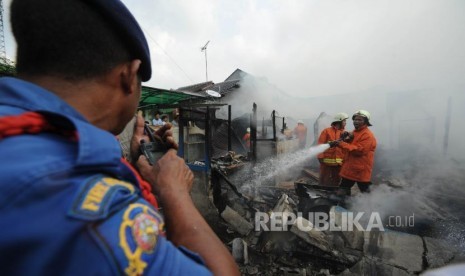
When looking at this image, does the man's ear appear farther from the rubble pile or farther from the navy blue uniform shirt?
the rubble pile

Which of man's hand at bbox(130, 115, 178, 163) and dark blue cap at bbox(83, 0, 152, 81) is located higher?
dark blue cap at bbox(83, 0, 152, 81)

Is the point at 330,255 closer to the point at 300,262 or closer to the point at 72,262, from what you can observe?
the point at 300,262

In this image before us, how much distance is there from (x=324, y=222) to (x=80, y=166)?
16.7 feet

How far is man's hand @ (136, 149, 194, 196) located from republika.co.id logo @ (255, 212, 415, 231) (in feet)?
12.0

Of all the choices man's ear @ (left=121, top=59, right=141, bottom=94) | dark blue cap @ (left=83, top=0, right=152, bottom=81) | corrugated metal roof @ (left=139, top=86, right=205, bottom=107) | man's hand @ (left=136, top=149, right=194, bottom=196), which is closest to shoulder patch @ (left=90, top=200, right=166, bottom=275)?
man's hand @ (left=136, top=149, right=194, bottom=196)

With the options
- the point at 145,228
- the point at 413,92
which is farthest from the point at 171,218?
the point at 413,92

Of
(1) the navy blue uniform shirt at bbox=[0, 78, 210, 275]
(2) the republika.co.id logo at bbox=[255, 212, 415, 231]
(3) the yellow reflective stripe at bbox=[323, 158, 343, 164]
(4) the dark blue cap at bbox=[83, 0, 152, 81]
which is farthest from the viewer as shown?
(3) the yellow reflective stripe at bbox=[323, 158, 343, 164]

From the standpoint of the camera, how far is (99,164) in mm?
620

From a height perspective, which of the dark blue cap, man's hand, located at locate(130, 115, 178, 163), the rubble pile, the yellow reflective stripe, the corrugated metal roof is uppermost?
the corrugated metal roof

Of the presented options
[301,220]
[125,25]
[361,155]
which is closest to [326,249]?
[301,220]

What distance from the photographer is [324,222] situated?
4867mm

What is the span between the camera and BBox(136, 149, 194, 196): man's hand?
102cm

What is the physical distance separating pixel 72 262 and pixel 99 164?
222 mm

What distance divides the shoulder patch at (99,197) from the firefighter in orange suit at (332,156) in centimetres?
718
